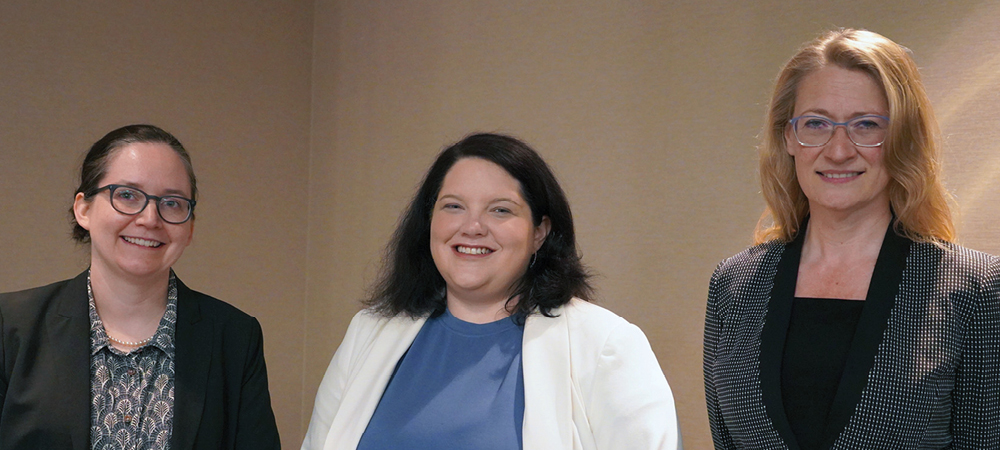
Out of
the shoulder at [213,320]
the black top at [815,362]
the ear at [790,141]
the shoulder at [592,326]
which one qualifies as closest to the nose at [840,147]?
the ear at [790,141]

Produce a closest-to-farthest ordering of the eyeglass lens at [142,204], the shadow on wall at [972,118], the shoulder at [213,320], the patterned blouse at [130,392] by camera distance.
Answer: the patterned blouse at [130,392] → the eyeglass lens at [142,204] → the shoulder at [213,320] → the shadow on wall at [972,118]

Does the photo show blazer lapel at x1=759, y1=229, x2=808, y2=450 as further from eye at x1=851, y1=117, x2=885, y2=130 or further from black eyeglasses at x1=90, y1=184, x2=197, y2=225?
black eyeglasses at x1=90, y1=184, x2=197, y2=225

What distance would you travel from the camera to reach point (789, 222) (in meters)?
2.04

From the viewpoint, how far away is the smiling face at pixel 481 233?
7.18ft

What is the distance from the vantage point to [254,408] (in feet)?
7.31

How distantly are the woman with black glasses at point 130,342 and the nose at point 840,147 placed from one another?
152cm

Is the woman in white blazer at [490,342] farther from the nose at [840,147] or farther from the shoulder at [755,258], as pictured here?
the nose at [840,147]

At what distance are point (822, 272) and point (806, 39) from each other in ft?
4.24

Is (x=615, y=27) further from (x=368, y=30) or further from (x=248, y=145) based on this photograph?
(x=248, y=145)

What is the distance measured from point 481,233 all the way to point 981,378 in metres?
1.14

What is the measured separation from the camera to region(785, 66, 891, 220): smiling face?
5.94 feet

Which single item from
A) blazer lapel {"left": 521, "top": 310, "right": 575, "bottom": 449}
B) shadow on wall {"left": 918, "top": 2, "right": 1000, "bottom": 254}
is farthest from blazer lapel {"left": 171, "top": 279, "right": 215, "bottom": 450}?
shadow on wall {"left": 918, "top": 2, "right": 1000, "bottom": 254}

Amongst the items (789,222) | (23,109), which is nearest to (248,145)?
(23,109)

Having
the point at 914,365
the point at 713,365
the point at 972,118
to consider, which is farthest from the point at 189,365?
the point at 972,118
